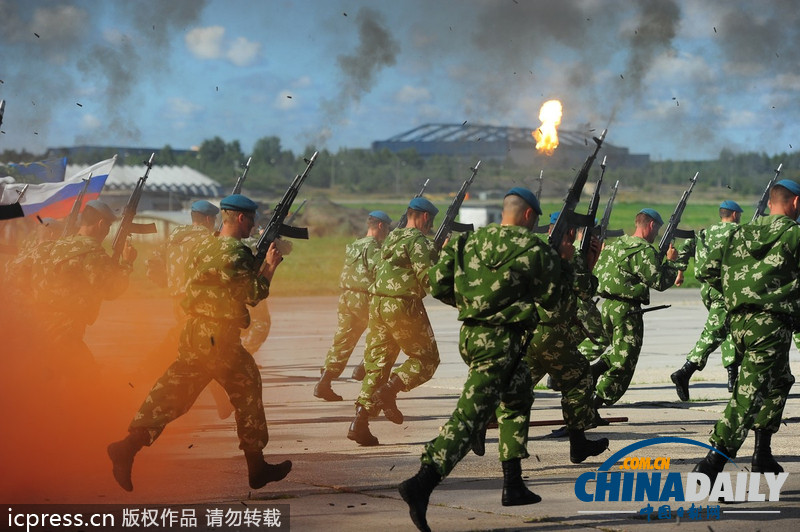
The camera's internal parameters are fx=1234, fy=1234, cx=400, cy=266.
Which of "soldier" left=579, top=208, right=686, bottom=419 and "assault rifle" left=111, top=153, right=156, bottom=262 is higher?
Answer: "assault rifle" left=111, top=153, right=156, bottom=262

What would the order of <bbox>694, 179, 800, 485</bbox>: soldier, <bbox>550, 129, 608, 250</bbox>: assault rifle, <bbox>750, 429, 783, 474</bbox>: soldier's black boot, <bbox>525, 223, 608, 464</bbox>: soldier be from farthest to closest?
<bbox>550, 129, 608, 250</bbox>: assault rifle
<bbox>525, 223, 608, 464</bbox>: soldier
<bbox>750, 429, 783, 474</bbox>: soldier's black boot
<bbox>694, 179, 800, 485</bbox>: soldier

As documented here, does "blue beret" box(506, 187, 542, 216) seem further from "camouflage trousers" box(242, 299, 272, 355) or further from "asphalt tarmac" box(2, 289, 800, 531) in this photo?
"camouflage trousers" box(242, 299, 272, 355)

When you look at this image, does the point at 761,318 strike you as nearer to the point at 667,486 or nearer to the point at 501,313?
the point at 667,486

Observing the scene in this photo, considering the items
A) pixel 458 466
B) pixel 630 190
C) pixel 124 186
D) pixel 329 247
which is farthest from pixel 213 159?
pixel 458 466

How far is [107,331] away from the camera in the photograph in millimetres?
19844

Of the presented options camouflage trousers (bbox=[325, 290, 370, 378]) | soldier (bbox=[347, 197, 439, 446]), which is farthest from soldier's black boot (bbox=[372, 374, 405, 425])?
camouflage trousers (bbox=[325, 290, 370, 378])

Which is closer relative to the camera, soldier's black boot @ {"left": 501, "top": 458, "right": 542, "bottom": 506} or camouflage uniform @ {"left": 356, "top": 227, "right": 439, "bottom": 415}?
soldier's black boot @ {"left": 501, "top": 458, "right": 542, "bottom": 506}

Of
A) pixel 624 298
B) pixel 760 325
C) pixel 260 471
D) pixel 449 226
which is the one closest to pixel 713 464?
pixel 760 325

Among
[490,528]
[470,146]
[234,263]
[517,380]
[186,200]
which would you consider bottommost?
[490,528]

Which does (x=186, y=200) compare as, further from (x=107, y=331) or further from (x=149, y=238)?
(x=107, y=331)

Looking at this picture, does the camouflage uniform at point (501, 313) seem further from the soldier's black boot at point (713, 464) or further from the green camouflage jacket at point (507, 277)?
the soldier's black boot at point (713, 464)

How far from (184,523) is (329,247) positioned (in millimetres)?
40853

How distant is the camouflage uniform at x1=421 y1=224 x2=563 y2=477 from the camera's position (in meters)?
6.79

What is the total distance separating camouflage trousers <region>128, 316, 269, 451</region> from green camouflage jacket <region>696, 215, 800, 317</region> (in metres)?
3.00
